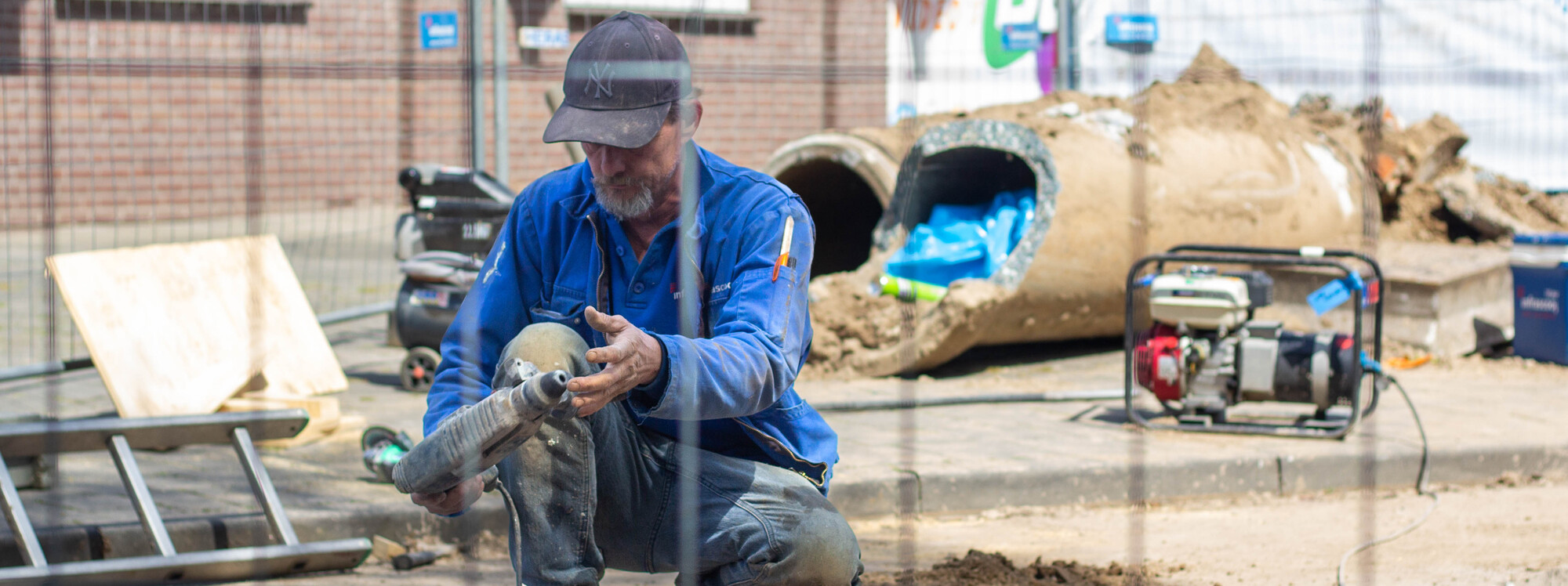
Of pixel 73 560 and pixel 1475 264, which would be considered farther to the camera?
pixel 1475 264

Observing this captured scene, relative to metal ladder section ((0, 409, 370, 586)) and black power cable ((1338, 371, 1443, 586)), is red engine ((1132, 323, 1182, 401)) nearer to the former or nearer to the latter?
black power cable ((1338, 371, 1443, 586))

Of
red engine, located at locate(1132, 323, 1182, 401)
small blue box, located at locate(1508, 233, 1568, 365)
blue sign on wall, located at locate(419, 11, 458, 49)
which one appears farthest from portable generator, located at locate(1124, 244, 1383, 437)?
blue sign on wall, located at locate(419, 11, 458, 49)

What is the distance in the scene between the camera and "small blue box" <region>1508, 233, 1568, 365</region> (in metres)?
6.77

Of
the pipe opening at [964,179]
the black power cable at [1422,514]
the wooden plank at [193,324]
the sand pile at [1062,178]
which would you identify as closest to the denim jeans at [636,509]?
the black power cable at [1422,514]

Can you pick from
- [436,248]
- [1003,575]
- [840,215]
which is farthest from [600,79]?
[840,215]

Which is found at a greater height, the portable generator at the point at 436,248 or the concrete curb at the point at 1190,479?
the portable generator at the point at 436,248

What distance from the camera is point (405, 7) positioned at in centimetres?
1037

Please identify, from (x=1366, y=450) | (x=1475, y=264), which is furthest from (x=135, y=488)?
(x=1475, y=264)

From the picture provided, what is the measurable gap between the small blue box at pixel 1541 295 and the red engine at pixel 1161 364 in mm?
2764

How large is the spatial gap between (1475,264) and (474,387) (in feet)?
22.4

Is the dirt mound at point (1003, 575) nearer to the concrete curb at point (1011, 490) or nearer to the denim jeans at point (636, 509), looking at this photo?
the concrete curb at point (1011, 490)

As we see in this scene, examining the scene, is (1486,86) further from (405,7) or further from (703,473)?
(703,473)

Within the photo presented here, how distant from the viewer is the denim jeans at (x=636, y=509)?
2.18 m

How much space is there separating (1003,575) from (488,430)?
1.77 m
